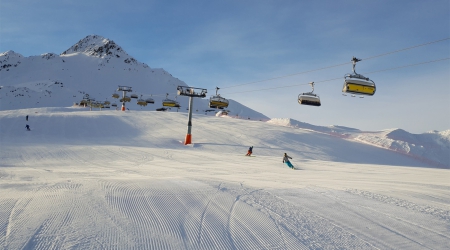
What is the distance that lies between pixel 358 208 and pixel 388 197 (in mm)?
1382

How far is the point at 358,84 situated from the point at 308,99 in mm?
5022

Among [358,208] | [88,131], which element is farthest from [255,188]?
[88,131]

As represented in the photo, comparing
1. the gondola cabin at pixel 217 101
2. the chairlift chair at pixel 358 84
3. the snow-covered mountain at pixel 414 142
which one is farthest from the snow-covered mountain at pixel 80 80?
the chairlift chair at pixel 358 84

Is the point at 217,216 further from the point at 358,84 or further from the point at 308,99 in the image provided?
the point at 308,99

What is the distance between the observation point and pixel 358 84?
14.6 m

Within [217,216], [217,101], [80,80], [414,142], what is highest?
[80,80]

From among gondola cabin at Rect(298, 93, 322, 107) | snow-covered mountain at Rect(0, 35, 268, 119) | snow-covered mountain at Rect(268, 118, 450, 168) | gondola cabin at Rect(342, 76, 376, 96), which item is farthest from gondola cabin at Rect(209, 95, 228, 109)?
snow-covered mountain at Rect(0, 35, 268, 119)

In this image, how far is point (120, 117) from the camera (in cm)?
4472

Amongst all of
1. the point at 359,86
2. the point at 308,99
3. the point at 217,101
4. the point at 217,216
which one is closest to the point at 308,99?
the point at 308,99

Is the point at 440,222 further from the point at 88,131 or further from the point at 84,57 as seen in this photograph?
the point at 84,57

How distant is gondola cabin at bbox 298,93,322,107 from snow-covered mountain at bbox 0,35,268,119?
86270mm

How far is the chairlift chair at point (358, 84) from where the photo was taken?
574 inches

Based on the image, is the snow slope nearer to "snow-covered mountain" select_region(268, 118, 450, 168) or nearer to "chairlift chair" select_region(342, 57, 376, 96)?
"chairlift chair" select_region(342, 57, 376, 96)

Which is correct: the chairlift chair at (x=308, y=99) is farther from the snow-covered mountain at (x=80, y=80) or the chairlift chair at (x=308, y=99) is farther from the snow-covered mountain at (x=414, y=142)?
the snow-covered mountain at (x=80, y=80)
